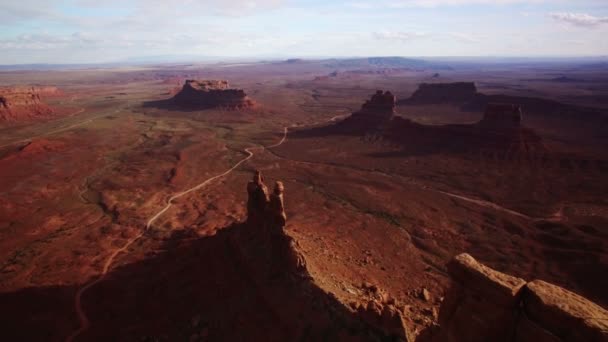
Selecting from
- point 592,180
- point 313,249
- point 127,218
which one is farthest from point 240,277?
point 592,180

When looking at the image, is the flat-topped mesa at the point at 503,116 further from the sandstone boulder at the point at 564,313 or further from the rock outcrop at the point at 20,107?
the rock outcrop at the point at 20,107

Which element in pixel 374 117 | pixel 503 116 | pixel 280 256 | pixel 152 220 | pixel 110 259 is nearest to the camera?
pixel 280 256

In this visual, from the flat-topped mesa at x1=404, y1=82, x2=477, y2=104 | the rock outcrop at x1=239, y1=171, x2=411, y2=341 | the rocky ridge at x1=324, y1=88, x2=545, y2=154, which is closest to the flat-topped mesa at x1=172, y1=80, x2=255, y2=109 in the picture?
the rocky ridge at x1=324, y1=88, x2=545, y2=154

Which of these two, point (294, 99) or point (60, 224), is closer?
point (60, 224)

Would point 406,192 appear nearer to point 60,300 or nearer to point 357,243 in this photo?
point 357,243

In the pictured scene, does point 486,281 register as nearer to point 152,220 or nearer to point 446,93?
point 152,220

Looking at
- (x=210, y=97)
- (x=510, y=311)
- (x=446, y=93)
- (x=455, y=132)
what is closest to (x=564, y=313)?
(x=510, y=311)
